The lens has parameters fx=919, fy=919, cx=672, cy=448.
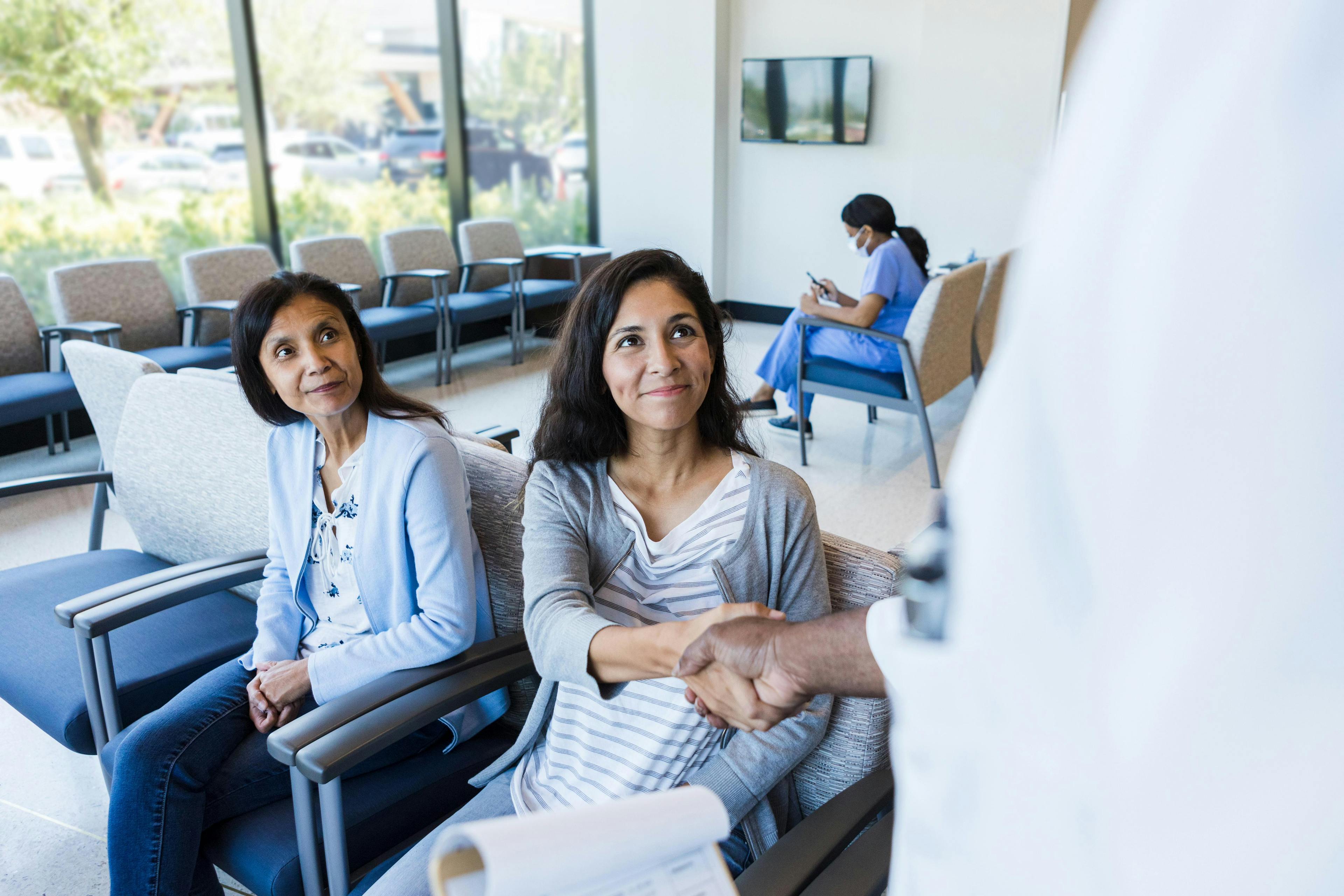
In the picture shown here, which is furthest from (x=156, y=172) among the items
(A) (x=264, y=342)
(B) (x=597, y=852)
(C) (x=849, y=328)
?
(B) (x=597, y=852)

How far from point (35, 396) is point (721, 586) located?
3.78 meters

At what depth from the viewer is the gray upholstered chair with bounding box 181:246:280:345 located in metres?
4.79

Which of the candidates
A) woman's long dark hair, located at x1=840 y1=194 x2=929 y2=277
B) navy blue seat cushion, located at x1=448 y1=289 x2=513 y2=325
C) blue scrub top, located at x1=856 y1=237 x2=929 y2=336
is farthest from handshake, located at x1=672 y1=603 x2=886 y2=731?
navy blue seat cushion, located at x1=448 y1=289 x2=513 y2=325

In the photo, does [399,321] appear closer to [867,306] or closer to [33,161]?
[33,161]

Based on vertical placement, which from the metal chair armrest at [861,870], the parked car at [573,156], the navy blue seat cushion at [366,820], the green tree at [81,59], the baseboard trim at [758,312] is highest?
the green tree at [81,59]

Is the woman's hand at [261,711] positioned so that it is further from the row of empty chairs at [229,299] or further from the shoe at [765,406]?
the shoe at [765,406]

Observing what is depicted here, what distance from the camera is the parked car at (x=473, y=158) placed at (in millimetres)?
6492

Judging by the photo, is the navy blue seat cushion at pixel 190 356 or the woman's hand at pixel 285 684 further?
the navy blue seat cushion at pixel 190 356

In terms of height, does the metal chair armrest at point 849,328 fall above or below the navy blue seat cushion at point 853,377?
above

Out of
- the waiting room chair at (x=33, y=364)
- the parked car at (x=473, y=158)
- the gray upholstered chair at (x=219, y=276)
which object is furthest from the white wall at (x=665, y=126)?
the waiting room chair at (x=33, y=364)

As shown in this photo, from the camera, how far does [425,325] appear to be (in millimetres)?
5574

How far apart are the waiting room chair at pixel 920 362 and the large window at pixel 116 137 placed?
3.65 m

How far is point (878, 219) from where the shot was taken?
175 inches

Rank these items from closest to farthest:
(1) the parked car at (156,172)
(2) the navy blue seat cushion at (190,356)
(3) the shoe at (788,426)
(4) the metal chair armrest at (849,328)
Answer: (4) the metal chair armrest at (849,328)
(2) the navy blue seat cushion at (190,356)
(3) the shoe at (788,426)
(1) the parked car at (156,172)
